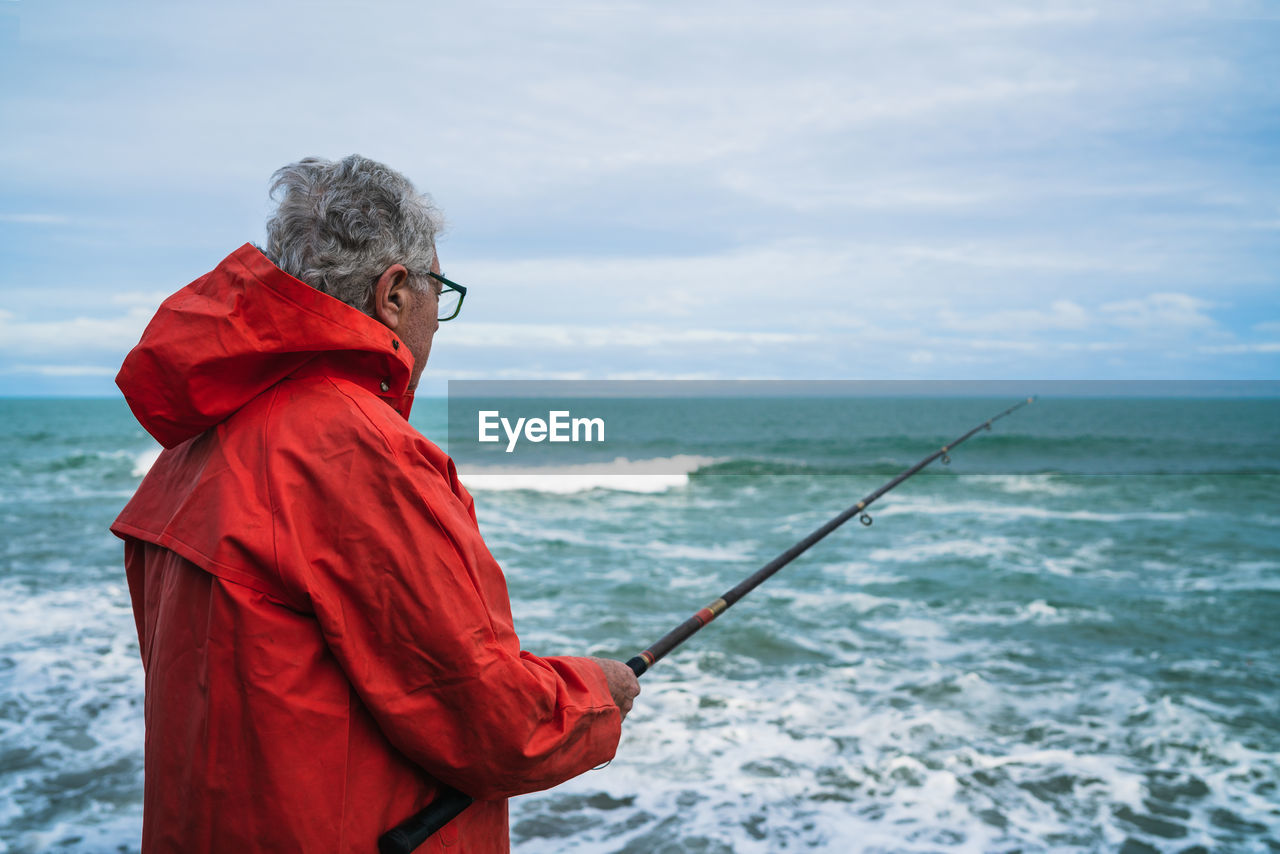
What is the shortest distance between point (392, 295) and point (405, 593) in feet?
1.66

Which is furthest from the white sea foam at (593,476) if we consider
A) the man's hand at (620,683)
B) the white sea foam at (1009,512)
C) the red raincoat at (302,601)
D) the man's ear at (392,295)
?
the red raincoat at (302,601)

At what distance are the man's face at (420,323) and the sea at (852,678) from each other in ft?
9.78

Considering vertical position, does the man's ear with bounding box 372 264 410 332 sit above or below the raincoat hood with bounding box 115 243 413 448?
above

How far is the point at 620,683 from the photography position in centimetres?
162

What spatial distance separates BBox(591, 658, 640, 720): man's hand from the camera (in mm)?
1605

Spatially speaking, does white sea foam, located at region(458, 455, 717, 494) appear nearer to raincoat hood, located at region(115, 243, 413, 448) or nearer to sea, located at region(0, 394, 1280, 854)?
sea, located at region(0, 394, 1280, 854)

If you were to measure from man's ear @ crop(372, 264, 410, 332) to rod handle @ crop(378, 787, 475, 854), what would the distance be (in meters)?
0.75

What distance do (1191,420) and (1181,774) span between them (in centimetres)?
5017

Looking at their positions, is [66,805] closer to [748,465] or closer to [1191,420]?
[748,465]

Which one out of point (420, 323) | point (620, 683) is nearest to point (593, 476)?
point (620, 683)

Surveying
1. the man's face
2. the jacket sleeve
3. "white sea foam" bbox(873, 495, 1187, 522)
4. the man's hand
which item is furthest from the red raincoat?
"white sea foam" bbox(873, 495, 1187, 522)

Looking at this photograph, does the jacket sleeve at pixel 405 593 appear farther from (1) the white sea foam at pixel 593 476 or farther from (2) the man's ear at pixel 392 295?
(1) the white sea foam at pixel 593 476

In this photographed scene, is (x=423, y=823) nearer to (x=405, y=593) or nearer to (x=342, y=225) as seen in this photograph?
(x=405, y=593)

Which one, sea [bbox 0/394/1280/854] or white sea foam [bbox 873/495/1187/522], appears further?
white sea foam [bbox 873/495/1187/522]
